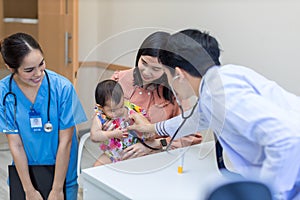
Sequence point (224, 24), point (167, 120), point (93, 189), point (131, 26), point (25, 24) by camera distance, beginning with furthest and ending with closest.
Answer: point (25, 24) < point (131, 26) < point (224, 24) < point (167, 120) < point (93, 189)

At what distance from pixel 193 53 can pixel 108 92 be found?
43 cm

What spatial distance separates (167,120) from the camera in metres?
1.48

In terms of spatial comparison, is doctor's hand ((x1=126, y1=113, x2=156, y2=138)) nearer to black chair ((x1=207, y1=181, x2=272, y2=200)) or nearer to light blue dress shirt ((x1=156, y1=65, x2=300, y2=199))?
light blue dress shirt ((x1=156, y1=65, x2=300, y2=199))

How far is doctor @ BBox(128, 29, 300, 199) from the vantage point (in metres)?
0.99

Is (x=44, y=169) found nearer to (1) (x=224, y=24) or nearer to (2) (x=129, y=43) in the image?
(2) (x=129, y=43)

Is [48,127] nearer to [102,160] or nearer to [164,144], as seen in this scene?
[102,160]

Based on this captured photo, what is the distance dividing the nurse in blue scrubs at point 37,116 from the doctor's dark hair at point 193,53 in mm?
530

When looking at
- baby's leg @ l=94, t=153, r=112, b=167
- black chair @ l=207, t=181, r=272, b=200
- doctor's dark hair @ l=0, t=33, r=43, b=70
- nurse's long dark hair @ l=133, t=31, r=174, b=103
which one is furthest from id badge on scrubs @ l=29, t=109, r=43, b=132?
black chair @ l=207, t=181, r=272, b=200

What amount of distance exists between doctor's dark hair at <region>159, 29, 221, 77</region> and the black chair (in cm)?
52

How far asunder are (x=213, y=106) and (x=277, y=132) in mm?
189

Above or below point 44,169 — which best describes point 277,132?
above

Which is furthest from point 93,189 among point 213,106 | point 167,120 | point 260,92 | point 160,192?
point 260,92

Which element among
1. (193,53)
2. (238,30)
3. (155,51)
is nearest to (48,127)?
(155,51)

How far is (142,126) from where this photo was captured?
148 centimetres
